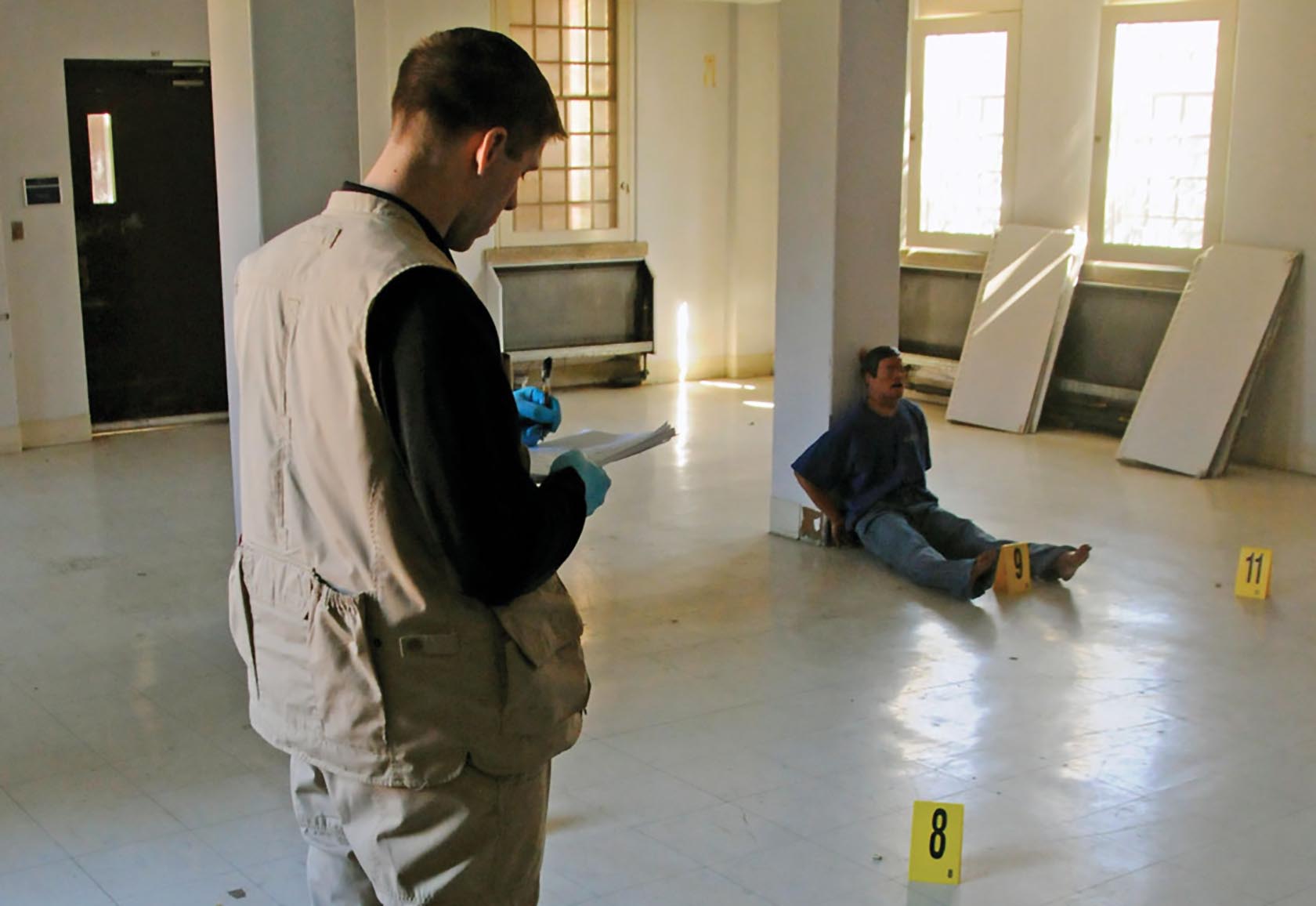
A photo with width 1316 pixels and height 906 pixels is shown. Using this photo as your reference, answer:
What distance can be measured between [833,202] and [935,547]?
1.49 m

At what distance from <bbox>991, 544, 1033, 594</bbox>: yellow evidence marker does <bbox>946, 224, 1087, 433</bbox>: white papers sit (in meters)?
3.24

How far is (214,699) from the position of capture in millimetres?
4703

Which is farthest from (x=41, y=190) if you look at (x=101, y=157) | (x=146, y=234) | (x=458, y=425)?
(x=458, y=425)

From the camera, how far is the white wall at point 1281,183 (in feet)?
25.9

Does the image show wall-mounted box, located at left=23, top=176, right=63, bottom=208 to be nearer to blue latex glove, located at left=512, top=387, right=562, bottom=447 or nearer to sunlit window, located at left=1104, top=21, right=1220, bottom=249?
blue latex glove, located at left=512, top=387, right=562, bottom=447

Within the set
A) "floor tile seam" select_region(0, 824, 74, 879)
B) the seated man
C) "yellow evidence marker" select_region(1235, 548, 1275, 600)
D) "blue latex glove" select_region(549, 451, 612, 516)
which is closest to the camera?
"blue latex glove" select_region(549, 451, 612, 516)

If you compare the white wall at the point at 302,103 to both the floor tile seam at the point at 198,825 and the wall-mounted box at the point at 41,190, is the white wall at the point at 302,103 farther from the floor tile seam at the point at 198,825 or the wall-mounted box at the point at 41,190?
the wall-mounted box at the point at 41,190

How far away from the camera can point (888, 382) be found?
615 centimetres

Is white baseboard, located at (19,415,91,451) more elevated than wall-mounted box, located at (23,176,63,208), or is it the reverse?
wall-mounted box, located at (23,176,63,208)

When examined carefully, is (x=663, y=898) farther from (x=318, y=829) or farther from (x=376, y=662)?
(x=376, y=662)

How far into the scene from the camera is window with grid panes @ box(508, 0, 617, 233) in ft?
32.7

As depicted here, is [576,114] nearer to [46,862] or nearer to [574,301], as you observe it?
[574,301]

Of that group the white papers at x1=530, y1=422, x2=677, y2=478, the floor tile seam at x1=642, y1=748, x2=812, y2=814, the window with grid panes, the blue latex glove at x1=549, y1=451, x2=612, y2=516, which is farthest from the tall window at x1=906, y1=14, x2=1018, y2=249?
the blue latex glove at x1=549, y1=451, x2=612, y2=516

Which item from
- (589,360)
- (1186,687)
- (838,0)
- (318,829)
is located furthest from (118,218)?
(318,829)
